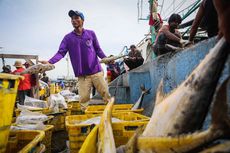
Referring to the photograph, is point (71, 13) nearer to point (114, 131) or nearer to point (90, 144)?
point (114, 131)

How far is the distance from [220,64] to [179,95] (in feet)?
0.80

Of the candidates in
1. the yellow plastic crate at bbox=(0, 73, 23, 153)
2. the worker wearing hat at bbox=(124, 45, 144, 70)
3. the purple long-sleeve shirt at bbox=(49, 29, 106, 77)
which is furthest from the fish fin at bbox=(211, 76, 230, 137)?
the worker wearing hat at bbox=(124, 45, 144, 70)

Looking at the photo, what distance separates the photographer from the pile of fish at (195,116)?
34.0 inches

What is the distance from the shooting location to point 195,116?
104 cm

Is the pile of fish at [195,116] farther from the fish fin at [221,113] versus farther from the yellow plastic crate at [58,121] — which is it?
the yellow plastic crate at [58,121]

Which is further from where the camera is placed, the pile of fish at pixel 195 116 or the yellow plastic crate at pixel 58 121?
the yellow plastic crate at pixel 58 121

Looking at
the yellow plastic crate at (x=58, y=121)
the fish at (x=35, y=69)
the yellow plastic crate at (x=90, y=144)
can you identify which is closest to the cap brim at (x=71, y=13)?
the fish at (x=35, y=69)

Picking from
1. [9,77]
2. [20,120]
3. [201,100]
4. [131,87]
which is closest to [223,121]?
[201,100]

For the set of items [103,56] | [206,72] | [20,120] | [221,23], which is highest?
[103,56]

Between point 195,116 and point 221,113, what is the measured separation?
18cm

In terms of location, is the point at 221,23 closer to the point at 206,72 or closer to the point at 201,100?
the point at 206,72

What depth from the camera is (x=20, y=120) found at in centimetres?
322

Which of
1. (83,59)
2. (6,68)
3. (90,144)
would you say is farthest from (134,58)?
(90,144)

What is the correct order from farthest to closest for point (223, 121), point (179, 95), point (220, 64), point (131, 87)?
point (131, 87)
point (179, 95)
point (220, 64)
point (223, 121)
